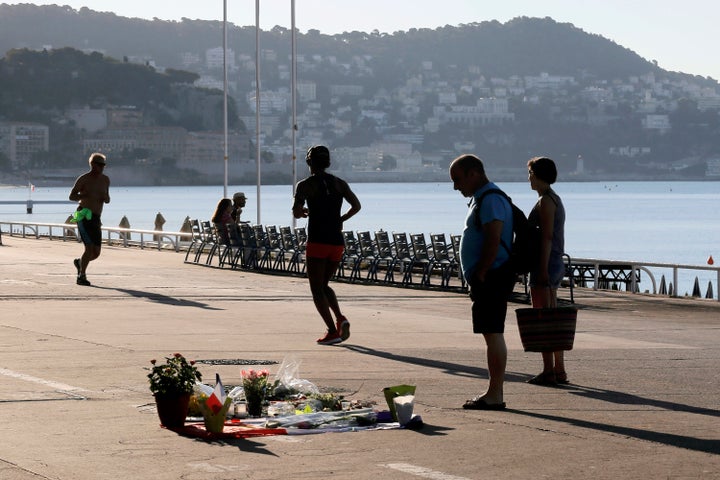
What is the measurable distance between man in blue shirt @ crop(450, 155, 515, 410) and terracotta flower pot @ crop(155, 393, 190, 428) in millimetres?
2001

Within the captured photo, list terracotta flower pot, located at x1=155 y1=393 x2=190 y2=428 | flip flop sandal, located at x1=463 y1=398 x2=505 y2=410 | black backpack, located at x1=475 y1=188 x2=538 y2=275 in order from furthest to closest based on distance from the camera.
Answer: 1. black backpack, located at x1=475 y1=188 x2=538 y2=275
2. flip flop sandal, located at x1=463 y1=398 x2=505 y2=410
3. terracotta flower pot, located at x1=155 y1=393 x2=190 y2=428

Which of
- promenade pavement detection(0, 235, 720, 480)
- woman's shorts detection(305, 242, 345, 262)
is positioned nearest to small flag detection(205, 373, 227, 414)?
promenade pavement detection(0, 235, 720, 480)

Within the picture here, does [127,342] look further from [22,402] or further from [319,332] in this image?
[22,402]

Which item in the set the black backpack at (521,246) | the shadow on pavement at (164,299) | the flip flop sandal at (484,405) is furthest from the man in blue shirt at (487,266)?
the shadow on pavement at (164,299)

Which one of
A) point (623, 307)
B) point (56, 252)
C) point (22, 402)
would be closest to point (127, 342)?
point (22, 402)

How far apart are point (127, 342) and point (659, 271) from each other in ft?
212

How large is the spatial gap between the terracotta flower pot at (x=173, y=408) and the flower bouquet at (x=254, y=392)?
54cm

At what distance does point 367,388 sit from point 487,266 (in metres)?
1.64

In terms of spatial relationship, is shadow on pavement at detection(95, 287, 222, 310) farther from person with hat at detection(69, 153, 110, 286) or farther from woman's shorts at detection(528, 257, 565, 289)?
woman's shorts at detection(528, 257, 565, 289)

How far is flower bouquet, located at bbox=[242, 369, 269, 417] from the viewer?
401 inches

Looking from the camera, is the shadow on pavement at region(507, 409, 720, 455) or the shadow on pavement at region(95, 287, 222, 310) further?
the shadow on pavement at region(95, 287, 222, 310)

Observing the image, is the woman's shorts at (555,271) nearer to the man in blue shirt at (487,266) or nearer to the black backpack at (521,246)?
the black backpack at (521,246)

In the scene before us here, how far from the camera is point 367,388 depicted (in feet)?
38.8

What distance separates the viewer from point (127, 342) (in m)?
15.2
